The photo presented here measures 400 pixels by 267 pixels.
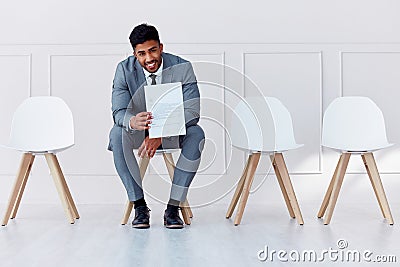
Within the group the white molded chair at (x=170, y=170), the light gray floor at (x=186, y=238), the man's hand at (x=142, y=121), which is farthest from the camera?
the white molded chair at (x=170, y=170)

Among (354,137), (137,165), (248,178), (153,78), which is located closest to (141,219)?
(137,165)

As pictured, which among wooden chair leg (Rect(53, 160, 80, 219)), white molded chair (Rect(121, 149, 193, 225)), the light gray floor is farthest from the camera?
wooden chair leg (Rect(53, 160, 80, 219))

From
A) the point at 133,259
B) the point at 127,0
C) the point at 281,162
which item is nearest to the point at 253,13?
the point at 127,0

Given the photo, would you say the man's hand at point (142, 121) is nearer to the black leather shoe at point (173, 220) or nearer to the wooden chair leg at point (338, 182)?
the black leather shoe at point (173, 220)

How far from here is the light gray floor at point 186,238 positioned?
2.39m

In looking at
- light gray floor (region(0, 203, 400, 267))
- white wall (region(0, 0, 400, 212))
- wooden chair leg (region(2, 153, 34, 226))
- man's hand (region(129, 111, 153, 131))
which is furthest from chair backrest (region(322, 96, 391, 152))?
wooden chair leg (region(2, 153, 34, 226))

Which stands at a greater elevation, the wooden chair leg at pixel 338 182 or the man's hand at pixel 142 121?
the man's hand at pixel 142 121

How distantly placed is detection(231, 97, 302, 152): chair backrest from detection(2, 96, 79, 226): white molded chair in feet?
2.99

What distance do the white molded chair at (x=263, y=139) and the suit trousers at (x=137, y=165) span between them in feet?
1.00

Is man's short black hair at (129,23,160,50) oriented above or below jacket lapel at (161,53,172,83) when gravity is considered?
above

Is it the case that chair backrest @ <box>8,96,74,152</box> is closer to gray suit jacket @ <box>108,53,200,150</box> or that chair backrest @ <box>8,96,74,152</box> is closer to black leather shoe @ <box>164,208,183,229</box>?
gray suit jacket @ <box>108,53,200,150</box>

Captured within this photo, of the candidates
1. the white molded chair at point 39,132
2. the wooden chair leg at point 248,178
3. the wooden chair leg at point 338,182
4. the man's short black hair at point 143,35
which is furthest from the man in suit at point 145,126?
the wooden chair leg at point 338,182

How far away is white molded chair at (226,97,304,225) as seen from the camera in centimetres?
326

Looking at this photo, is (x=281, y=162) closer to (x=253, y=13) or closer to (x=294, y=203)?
(x=294, y=203)
